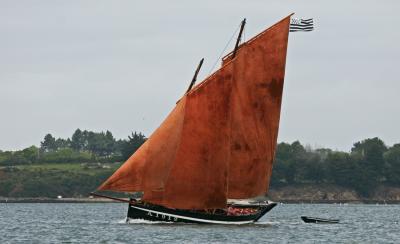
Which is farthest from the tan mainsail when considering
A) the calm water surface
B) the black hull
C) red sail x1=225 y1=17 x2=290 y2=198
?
the calm water surface

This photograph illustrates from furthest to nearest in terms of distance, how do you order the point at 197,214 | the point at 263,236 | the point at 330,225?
the point at 330,225 < the point at 197,214 < the point at 263,236

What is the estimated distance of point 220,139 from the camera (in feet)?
307

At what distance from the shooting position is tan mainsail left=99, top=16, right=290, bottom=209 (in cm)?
9244

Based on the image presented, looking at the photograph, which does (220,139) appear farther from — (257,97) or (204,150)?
(257,97)

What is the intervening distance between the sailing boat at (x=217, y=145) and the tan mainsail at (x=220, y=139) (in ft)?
0.27

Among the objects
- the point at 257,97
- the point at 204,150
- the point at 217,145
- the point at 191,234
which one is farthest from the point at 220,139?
the point at 191,234

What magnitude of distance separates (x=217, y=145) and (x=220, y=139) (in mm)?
558

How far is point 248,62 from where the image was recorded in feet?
310

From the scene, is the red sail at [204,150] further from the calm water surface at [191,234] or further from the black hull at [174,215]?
the calm water surface at [191,234]

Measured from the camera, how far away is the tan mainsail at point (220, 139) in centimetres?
9244

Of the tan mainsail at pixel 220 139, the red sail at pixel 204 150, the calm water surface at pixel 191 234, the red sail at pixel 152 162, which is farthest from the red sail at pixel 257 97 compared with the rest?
the calm water surface at pixel 191 234

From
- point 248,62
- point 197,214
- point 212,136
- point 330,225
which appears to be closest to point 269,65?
point 248,62

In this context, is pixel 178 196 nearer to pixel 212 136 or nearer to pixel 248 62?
pixel 212 136

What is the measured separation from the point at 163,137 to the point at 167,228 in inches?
294
